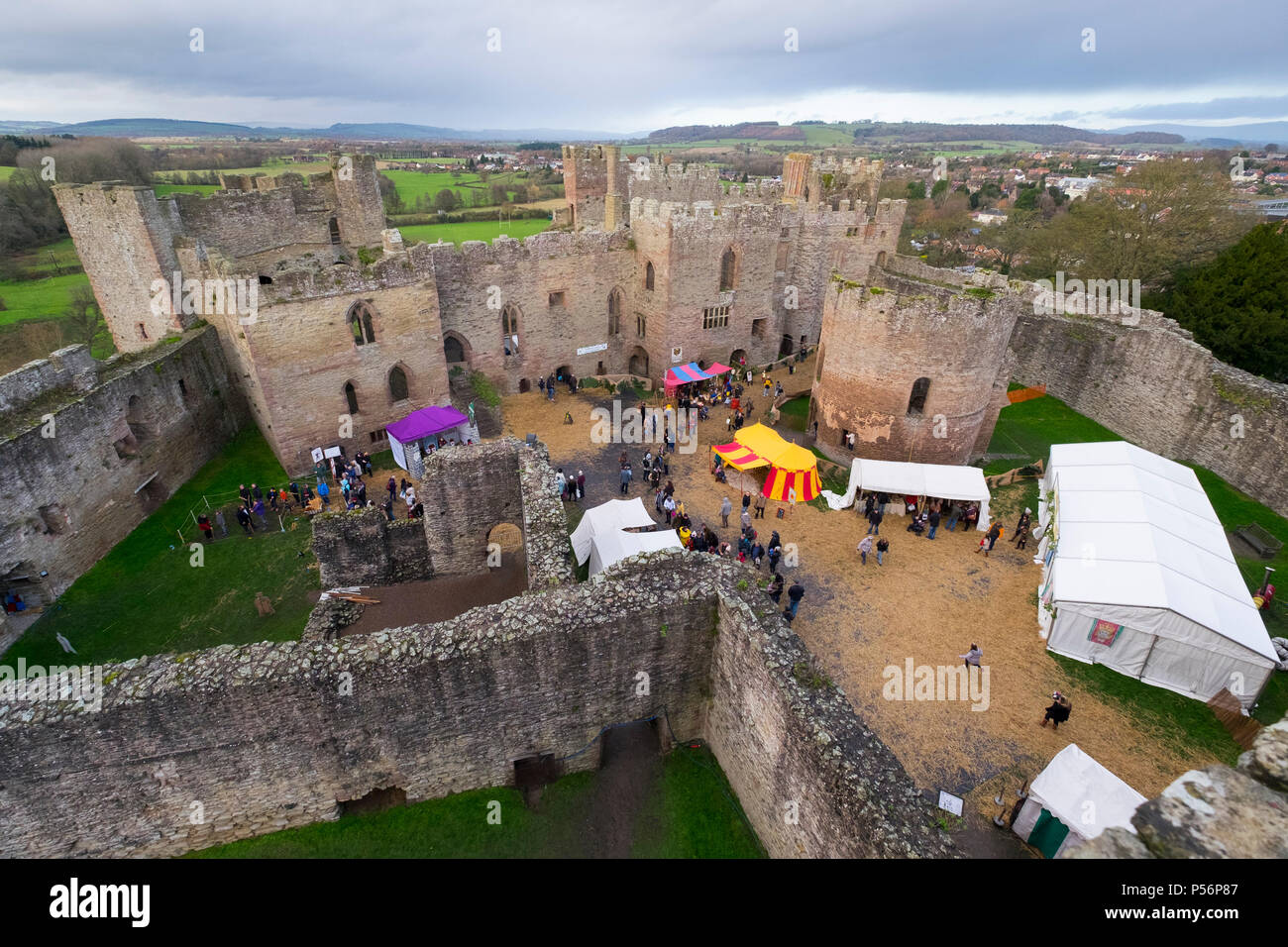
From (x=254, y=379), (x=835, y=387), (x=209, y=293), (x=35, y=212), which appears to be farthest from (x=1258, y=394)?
(x=35, y=212)

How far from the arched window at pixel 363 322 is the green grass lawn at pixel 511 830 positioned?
47.7ft

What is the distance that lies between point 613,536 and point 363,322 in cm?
1152

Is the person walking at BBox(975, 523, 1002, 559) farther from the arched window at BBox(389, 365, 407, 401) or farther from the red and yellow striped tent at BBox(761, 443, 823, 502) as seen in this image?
the arched window at BBox(389, 365, 407, 401)

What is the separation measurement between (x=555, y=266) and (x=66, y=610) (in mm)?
17819

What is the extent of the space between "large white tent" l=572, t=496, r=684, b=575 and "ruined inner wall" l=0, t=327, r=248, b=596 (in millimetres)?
11969

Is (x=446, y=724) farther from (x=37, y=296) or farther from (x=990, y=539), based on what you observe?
(x=37, y=296)

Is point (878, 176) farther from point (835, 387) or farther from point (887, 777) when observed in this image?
point (887, 777)

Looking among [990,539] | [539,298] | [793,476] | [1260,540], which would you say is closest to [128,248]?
[539,298]

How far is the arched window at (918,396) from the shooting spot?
62.2 ft

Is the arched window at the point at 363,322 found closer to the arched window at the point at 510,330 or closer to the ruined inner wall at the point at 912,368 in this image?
the arched window at the point at 510,330

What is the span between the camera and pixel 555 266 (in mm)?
23984

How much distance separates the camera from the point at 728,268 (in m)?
26.4

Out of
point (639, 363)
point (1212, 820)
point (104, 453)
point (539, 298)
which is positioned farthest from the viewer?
point (639, 363)

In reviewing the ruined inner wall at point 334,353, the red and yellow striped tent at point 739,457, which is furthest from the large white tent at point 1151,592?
the ruined inner wall at point 334,353
